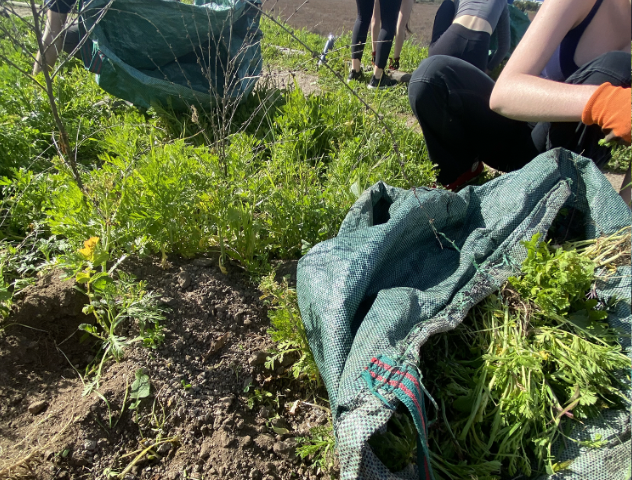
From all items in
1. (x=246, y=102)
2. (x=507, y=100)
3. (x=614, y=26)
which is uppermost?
(x=614, y=26)

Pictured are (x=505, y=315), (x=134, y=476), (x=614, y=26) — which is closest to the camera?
(x=134, y=476)

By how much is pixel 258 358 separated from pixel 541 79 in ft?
5.29

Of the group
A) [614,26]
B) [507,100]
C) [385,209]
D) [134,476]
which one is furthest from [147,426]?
[614,26]

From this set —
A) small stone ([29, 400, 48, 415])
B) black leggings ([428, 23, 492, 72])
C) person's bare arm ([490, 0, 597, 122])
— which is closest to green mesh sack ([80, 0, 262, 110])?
black leggings ([428, 23, 492, 72])

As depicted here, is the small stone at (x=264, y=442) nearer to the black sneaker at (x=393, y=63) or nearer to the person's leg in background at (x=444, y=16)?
the person's leg in background at (x=444, y=16)

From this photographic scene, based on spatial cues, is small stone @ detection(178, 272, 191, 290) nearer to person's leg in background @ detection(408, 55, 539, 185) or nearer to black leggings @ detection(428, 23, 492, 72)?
person's leg in background @ detection(408, 55, 539, 185)

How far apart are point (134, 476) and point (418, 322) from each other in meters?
0.93

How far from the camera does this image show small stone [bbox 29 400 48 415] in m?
1.22

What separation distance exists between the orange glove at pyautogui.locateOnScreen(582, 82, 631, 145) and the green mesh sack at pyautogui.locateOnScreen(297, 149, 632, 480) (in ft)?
0.53

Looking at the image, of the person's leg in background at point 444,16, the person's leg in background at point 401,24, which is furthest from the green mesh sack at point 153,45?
the person's leg in background at point 401,24

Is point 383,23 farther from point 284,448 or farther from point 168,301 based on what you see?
point 284,448

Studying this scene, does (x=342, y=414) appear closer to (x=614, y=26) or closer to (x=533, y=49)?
(x=533, y=49)

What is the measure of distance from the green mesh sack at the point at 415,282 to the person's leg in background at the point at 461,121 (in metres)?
0.62

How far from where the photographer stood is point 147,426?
3.94 ft
